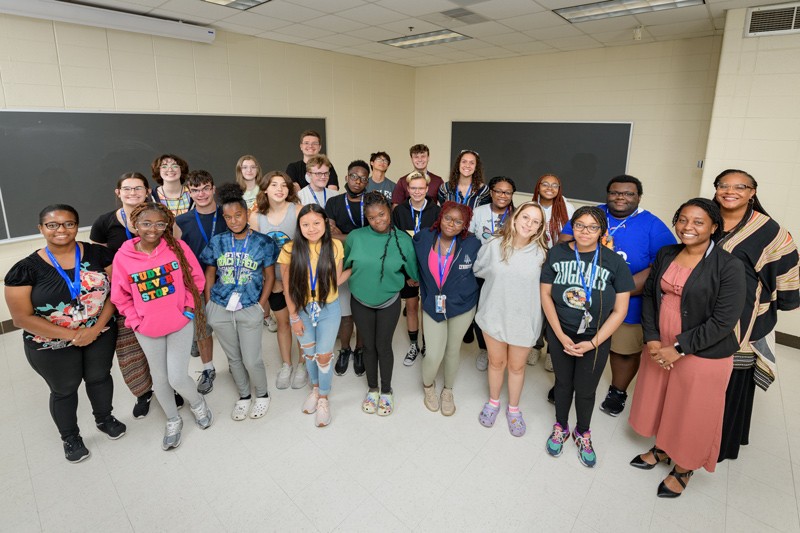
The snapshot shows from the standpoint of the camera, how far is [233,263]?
8.50 feet

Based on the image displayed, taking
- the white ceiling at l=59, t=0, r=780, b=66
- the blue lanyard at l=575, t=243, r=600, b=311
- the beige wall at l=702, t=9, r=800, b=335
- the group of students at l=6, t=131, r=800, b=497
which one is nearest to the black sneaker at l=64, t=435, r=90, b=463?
the group of students at l=6, t=131, r=800, b=497

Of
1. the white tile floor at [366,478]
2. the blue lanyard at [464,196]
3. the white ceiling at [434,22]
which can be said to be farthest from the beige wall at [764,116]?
the blue lanyard at [464,196]

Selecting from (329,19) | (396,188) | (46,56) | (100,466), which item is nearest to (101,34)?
(46,56)

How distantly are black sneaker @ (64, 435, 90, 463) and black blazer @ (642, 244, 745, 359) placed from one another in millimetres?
3401

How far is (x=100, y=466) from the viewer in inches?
97.0

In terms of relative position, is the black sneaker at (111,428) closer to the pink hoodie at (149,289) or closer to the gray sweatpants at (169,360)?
the gray sweatpants at (169,360)

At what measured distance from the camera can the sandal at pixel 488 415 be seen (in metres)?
2.82

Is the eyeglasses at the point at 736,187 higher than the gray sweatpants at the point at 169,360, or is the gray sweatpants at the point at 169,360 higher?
the eyeglasses at the point at 736,187

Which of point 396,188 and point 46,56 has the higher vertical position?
point 46,56

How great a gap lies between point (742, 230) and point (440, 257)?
1635 mm

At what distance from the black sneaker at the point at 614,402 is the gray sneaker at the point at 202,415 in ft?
9.04

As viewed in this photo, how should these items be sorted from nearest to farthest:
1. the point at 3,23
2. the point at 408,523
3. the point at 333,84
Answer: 1. the point at 408,523
2. the point at 3,23
3. the point at 333,84

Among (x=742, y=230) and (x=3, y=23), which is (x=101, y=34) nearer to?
(x=3, y=23)

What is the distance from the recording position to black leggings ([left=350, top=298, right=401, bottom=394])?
8.98 ft
